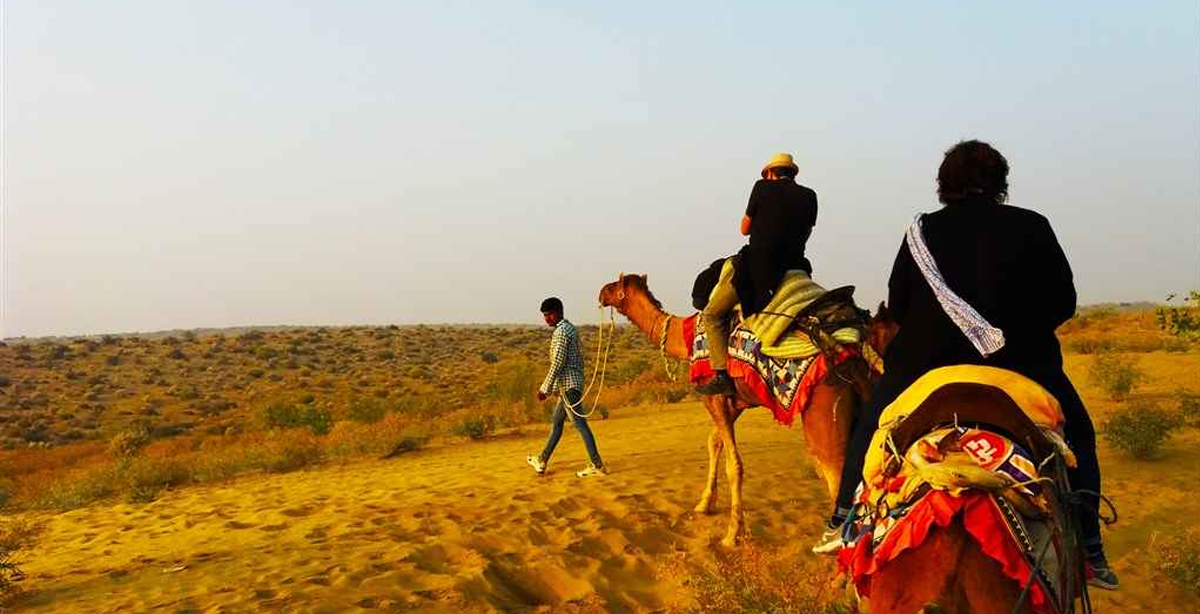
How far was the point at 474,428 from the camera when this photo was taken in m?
17.7

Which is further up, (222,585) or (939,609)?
(939,609)

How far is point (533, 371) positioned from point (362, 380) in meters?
16.2

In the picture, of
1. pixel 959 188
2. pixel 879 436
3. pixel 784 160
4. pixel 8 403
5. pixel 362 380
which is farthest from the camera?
pixel 362 380

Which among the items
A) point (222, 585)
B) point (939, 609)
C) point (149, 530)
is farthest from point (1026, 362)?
point (149, 530)

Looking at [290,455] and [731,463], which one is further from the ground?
[731,463]

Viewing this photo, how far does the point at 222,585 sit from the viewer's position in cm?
647

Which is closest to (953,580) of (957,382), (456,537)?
(957,382)

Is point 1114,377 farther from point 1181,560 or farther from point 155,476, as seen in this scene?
point 155,476

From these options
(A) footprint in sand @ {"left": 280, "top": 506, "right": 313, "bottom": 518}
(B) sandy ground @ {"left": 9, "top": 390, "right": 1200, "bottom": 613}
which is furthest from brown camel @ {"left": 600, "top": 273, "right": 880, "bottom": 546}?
(A) footprint in sand @ {"left": 280, "top": 506, "right": 313, "bottom": 518}

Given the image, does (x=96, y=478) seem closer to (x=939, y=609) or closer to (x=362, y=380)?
(x=939, y=609)

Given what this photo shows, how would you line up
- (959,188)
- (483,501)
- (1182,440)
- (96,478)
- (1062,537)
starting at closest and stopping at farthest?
1. (1062,537)
2. (959,188)
3. (483,501)
4. (1182,440)
5. (96,478)

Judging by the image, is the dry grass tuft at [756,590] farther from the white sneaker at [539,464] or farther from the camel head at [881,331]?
the white sneaker at [539,464]

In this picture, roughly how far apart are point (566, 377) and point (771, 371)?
4.78 meters

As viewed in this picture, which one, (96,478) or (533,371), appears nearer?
(96,478)
